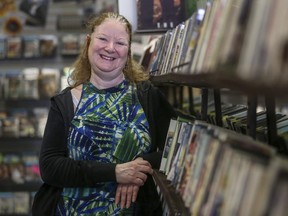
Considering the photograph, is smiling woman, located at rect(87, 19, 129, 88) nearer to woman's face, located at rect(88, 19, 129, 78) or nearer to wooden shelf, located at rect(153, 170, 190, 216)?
woman's face, located at rect(88, 19, 129, 78)

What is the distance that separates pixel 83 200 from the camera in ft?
7.75

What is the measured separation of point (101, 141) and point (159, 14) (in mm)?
1226

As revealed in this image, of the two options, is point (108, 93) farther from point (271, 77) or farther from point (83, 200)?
point (271, 77)

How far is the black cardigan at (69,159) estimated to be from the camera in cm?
228

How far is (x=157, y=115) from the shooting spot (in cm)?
251

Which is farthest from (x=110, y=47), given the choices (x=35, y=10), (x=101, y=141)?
(x=35, y=10)

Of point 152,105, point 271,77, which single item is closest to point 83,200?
point 152,105

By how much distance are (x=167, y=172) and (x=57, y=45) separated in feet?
11.4

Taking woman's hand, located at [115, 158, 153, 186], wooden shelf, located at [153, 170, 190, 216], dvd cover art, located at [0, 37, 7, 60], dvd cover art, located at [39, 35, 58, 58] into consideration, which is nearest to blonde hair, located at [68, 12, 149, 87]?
woman's hand, located at [115, 158, 153, 186]

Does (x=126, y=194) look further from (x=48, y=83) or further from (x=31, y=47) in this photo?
(x=31, y=47)

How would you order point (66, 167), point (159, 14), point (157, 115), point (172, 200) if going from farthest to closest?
point (159, 14)
point (157, 115)
point (66, 167)
point (172, 200)

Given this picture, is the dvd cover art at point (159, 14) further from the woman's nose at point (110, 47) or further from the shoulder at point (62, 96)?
the shoulder at point (62, 96)

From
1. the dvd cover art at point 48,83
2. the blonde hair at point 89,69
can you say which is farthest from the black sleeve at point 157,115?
the dvd cover art at point 48,83

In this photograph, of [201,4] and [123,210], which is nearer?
[123,210]
